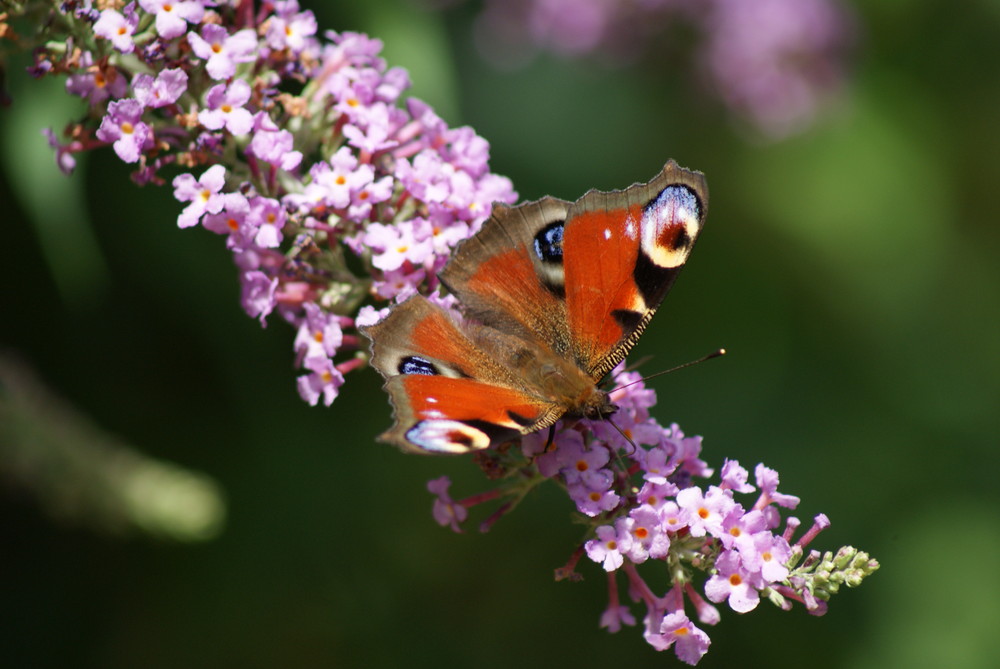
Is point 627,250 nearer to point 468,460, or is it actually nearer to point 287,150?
point 287,150

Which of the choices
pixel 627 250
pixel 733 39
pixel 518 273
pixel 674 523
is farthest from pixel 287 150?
pixel 733 39

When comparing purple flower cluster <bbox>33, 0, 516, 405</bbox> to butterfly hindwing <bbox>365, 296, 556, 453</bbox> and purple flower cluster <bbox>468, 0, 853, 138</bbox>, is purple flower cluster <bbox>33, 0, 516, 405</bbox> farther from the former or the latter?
purple flower cluster <bbox>468, 0, 853, 138</bbox>

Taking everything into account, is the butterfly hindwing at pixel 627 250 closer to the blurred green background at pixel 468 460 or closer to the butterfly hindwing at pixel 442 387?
the butterfly hindwing at pixel 442 387

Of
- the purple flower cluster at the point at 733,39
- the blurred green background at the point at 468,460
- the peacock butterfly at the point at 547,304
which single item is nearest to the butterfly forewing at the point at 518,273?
the peacock butterfly at the point at 547,304

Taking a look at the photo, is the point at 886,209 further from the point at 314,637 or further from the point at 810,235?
the point at 314,637

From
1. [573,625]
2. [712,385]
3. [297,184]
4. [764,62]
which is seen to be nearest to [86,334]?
[297,184]
